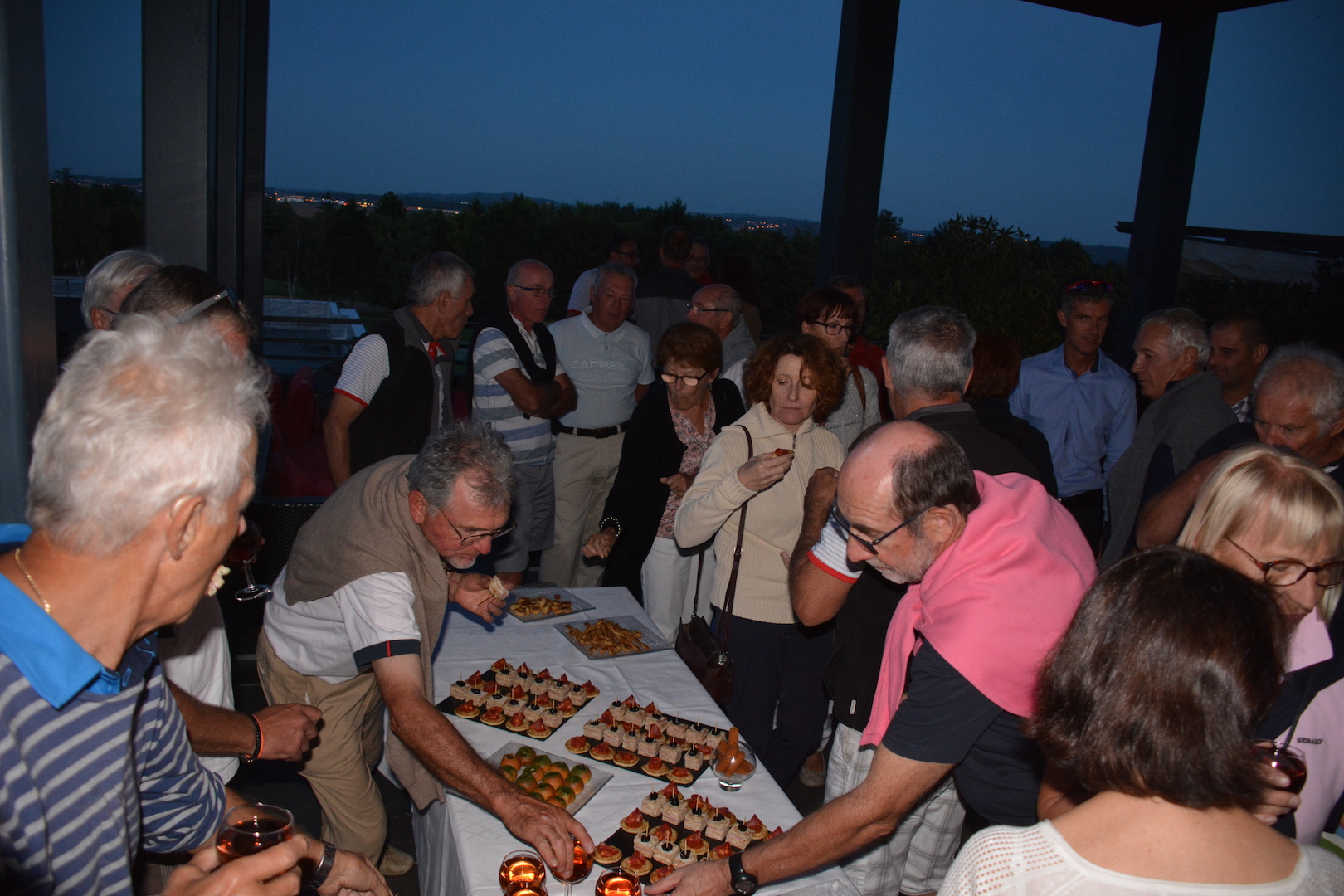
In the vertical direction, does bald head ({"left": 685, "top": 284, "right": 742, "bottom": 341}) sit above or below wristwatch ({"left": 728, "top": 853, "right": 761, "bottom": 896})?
above

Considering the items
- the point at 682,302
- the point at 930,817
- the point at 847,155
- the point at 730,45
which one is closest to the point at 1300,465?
the point at 930,817

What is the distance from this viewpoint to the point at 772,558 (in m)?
3.14

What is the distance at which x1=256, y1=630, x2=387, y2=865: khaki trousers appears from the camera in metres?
2.52

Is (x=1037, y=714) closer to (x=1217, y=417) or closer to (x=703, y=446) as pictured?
(x=703, y=446)

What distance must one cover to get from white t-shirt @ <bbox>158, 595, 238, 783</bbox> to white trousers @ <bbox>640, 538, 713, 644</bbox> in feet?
6.01

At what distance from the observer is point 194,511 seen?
1100 mm

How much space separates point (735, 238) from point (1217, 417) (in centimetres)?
654

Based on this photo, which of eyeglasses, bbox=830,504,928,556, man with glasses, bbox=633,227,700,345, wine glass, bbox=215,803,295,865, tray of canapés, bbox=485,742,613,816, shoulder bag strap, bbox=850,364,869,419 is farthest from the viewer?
man with glasses, bbox=633,227,700,345

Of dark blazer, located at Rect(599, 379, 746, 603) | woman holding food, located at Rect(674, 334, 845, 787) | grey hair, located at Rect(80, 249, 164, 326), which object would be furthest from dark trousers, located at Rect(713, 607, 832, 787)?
grey hair, located at Rect(80, 249, 164, 326)

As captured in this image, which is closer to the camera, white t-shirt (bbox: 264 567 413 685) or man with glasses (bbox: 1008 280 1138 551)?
white t-shirt (bbox: 264 567 413 685)

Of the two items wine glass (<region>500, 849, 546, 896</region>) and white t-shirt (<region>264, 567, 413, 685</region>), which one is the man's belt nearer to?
white t-shirt (<region>264, 567, 413, 685</region>)

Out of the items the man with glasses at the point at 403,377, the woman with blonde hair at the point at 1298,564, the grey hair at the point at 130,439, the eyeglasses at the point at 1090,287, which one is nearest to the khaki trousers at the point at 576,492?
the man with glasses at the point at 403,377

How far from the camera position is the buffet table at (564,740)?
186 centimetres

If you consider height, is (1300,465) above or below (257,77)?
below
